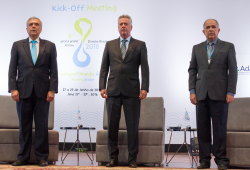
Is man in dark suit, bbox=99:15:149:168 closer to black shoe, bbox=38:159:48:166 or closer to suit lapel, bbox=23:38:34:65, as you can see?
black shoe, bbox=38:159:48:166

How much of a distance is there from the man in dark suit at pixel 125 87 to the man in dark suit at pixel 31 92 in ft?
2.01

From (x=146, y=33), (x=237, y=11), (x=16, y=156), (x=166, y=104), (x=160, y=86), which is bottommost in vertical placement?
(x=16, y=156)

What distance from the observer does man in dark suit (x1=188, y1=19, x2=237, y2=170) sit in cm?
286

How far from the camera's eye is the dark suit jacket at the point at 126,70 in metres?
3.03

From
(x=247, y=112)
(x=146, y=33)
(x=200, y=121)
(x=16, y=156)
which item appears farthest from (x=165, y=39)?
(x=16, y=156)

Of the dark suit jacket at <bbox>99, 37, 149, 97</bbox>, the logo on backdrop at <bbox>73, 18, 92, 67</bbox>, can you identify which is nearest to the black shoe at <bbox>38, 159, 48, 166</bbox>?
the dark suit jacket at <bbox>99, 37, 149, 97</bbox>

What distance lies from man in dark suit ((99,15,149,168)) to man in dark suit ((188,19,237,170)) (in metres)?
0.58

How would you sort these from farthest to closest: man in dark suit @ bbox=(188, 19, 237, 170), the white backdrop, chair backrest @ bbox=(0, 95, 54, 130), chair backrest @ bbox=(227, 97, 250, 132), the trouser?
1. the white backdrop
2. chair backrest @ bbox=(0, 95, 54, 130)
3. chair backrest @ bbox=(227, 97, 250, 132)
4. the trouser
5. man in dark suit @ bbox=(188, 19, 237, 170)

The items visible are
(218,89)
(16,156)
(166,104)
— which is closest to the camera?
(218,89)

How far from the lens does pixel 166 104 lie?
18.7 feet

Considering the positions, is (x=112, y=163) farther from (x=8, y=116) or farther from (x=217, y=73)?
(x=8, y=116)

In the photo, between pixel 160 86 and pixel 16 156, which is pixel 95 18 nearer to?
pixel 160 86

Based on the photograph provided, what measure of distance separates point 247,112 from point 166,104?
7.81 ft

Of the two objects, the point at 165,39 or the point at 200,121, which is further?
the point at 165,39
